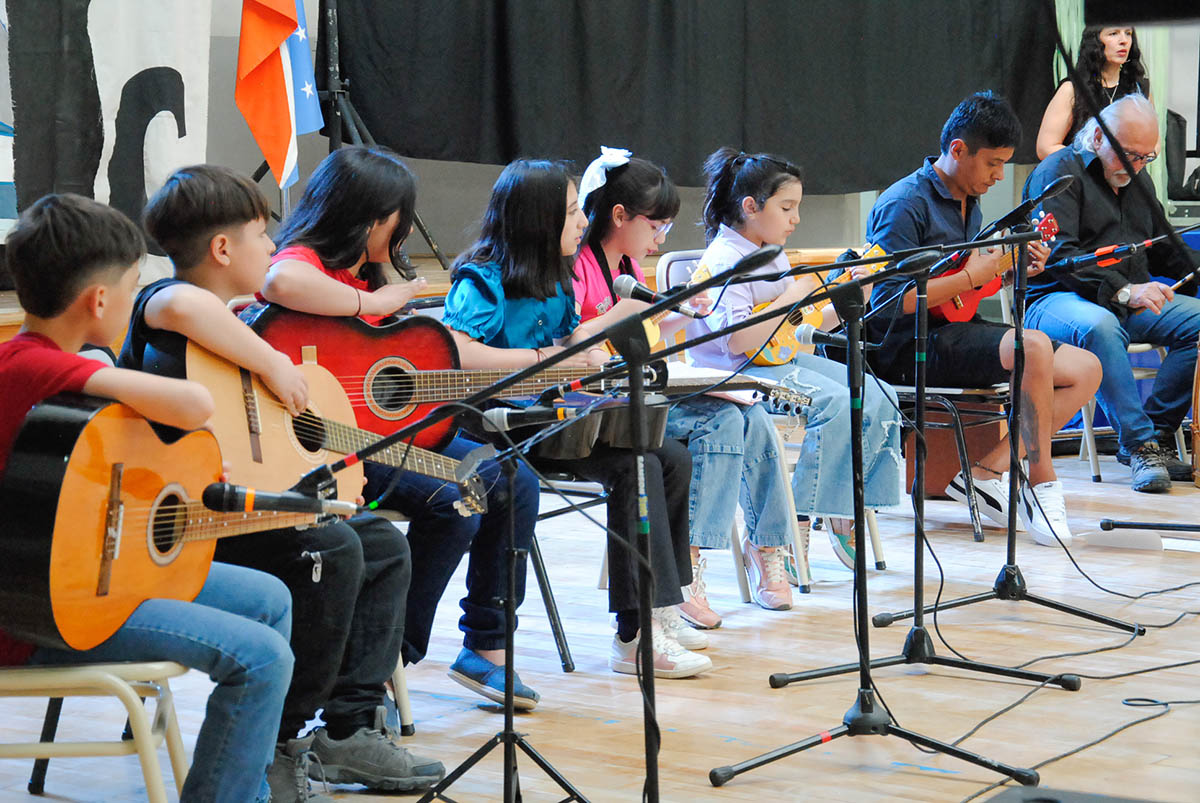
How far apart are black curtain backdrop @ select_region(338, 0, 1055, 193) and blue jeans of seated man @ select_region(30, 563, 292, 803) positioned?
3.35 meters

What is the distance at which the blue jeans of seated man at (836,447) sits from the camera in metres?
3.43

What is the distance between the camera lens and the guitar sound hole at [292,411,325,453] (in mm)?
2131

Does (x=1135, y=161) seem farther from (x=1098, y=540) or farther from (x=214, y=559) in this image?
(x=214, y=559)

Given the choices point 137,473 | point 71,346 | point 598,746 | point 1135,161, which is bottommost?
point 598,746

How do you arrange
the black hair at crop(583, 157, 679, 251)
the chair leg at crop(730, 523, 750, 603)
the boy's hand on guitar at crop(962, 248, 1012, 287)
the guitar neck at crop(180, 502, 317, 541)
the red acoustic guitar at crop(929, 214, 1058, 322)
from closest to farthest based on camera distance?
1. the guitar neck at crop(180, 502, 317, 541)
2. the black hair at crop(583, 157, 679, 251)
3. the chair leg at crop(730, 523, 750, 603)
4. the boy's hand on guitar at crop(962, 248, 1012, 287)
5. the red acoustic guitar at crop(929, 214, 1058, 322)

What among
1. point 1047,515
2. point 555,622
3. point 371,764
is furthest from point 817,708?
point 1047,515

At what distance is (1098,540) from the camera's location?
154 inches

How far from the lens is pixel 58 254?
1754 millimetres

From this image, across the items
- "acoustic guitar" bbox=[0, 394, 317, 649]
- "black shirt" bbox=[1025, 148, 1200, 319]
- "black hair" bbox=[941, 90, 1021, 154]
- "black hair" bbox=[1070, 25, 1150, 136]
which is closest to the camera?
"acoustic guitar" bbox=[0, 394, 317, 649]

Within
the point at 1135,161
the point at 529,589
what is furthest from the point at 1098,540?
the point at 529,589

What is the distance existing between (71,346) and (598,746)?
3.74ft

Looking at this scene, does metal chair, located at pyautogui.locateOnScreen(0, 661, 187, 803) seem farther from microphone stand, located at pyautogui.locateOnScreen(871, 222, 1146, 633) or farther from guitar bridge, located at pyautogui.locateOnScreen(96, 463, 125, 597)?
microphone stand, located at pyautogui.locateOnScreen(871, 222, 1146, 633)

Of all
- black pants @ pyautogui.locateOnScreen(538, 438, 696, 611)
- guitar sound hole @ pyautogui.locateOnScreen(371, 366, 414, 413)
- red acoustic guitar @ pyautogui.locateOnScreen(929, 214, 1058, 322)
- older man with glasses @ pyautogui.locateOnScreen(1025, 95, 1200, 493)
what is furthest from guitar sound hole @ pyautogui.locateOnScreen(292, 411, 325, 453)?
older man with glasses @ pyautogui.locateOnScreen(1025, 95, 1200, 493)

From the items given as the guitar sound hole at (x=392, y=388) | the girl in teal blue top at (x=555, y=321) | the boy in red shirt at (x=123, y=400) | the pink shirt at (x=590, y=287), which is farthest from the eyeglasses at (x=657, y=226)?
the boy in red shirt at (x=123, y=400)
